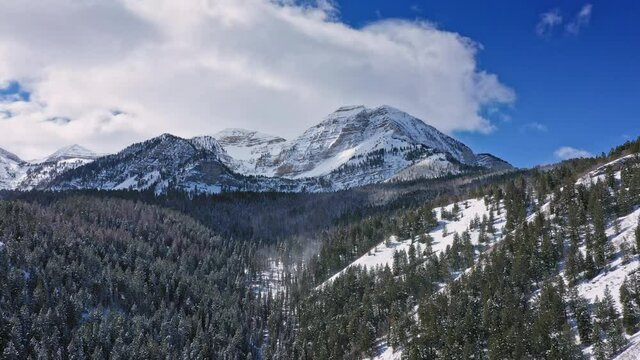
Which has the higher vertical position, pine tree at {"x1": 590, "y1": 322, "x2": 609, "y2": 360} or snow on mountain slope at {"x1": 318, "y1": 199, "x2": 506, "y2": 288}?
snow on mountain slope at {"x1": 318, "y1": 199, "x2": 506, "y2": 288}

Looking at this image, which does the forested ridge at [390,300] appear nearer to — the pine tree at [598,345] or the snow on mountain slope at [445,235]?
the pine tree at [598,345]

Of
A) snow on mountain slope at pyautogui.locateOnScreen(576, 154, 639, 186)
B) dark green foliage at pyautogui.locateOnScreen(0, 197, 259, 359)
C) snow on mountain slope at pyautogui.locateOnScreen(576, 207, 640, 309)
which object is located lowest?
dark green foliage at pyautogui.locateOnScreen(0, 197, 259, 359)

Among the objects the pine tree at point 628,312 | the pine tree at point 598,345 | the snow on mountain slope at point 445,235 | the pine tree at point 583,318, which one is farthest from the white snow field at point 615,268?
the snow on mountain slope at point 445,235

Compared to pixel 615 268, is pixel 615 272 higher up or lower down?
lower down

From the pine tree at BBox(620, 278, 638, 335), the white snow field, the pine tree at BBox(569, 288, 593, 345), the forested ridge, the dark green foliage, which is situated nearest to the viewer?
the pine tree at BBox(620, 278, 638, 335)

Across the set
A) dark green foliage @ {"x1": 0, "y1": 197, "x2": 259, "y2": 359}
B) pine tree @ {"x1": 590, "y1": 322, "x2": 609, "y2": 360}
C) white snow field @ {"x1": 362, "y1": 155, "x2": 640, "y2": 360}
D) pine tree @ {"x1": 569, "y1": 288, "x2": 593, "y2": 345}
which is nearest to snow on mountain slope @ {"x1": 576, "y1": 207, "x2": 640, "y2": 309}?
white snow field @ {"x1": 362, "y1": 155, "x2": 640, "y2": 360}

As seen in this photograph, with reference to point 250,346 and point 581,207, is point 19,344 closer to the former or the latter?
point 250,346

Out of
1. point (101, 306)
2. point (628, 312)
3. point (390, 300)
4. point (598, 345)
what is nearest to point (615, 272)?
point (628, 312)

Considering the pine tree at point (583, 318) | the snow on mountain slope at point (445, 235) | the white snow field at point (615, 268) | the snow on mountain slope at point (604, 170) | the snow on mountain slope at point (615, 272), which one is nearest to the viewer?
the white snow field at point (615, 268)

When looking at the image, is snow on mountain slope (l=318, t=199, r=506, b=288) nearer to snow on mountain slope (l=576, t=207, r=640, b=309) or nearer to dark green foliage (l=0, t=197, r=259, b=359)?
dark green foliage (l=0, t=197, r=259, b=359)

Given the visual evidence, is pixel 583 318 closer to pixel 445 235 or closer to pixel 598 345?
pixel 598 345

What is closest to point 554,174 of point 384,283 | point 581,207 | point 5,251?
point 581,207

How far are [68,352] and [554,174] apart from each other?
6243 inches

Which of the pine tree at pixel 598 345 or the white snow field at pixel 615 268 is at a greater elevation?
the white snow field at pixel 615 268
